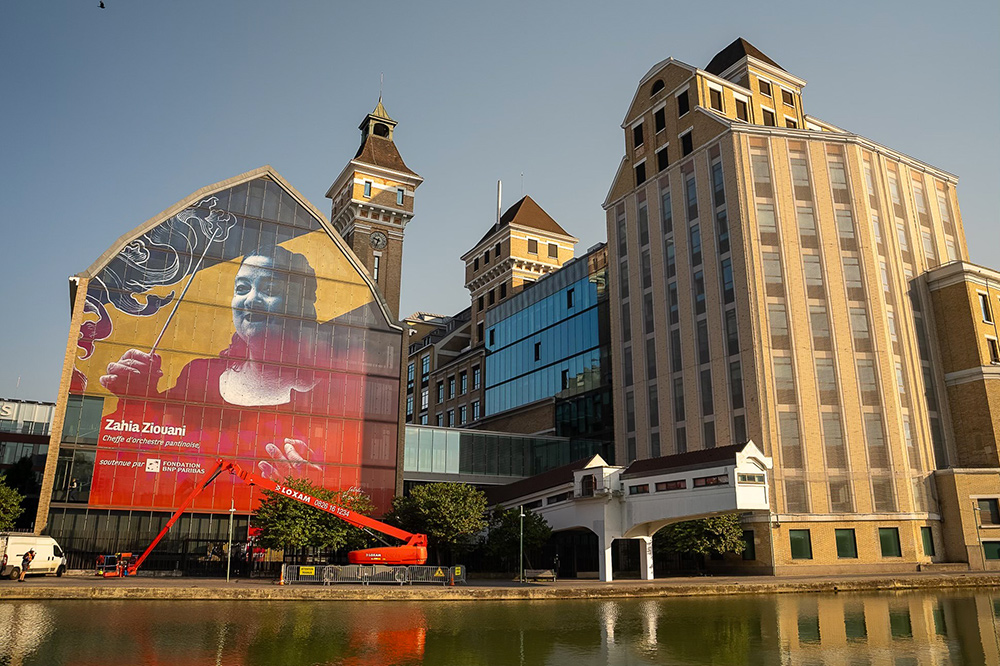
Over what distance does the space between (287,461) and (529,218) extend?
181 feet

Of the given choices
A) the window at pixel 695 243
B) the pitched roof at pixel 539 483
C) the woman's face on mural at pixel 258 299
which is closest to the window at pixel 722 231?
the window at pixel 695 243

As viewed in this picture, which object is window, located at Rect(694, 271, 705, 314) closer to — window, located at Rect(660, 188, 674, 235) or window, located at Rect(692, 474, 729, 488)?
window, located at Rect(660, 188, 674, 235)

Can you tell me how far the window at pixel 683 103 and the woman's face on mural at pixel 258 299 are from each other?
1452 inches

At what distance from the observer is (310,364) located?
58.1 metres

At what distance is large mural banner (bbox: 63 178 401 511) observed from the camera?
5191 centimetres

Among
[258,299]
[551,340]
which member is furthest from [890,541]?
[258,299]

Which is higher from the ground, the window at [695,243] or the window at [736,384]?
the window at [695,243]

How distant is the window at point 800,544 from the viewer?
53344 mm

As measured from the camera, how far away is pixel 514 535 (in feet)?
159

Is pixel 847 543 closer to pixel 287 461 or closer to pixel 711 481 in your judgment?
pixel 711 481

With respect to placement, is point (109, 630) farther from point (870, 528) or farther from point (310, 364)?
point (870, 528)

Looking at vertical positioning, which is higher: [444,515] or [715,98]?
[715,98]

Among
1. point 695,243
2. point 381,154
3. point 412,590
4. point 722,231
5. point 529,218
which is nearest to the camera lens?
point 412,590

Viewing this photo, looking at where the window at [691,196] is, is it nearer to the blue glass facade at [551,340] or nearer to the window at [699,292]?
the window at [699,292]
